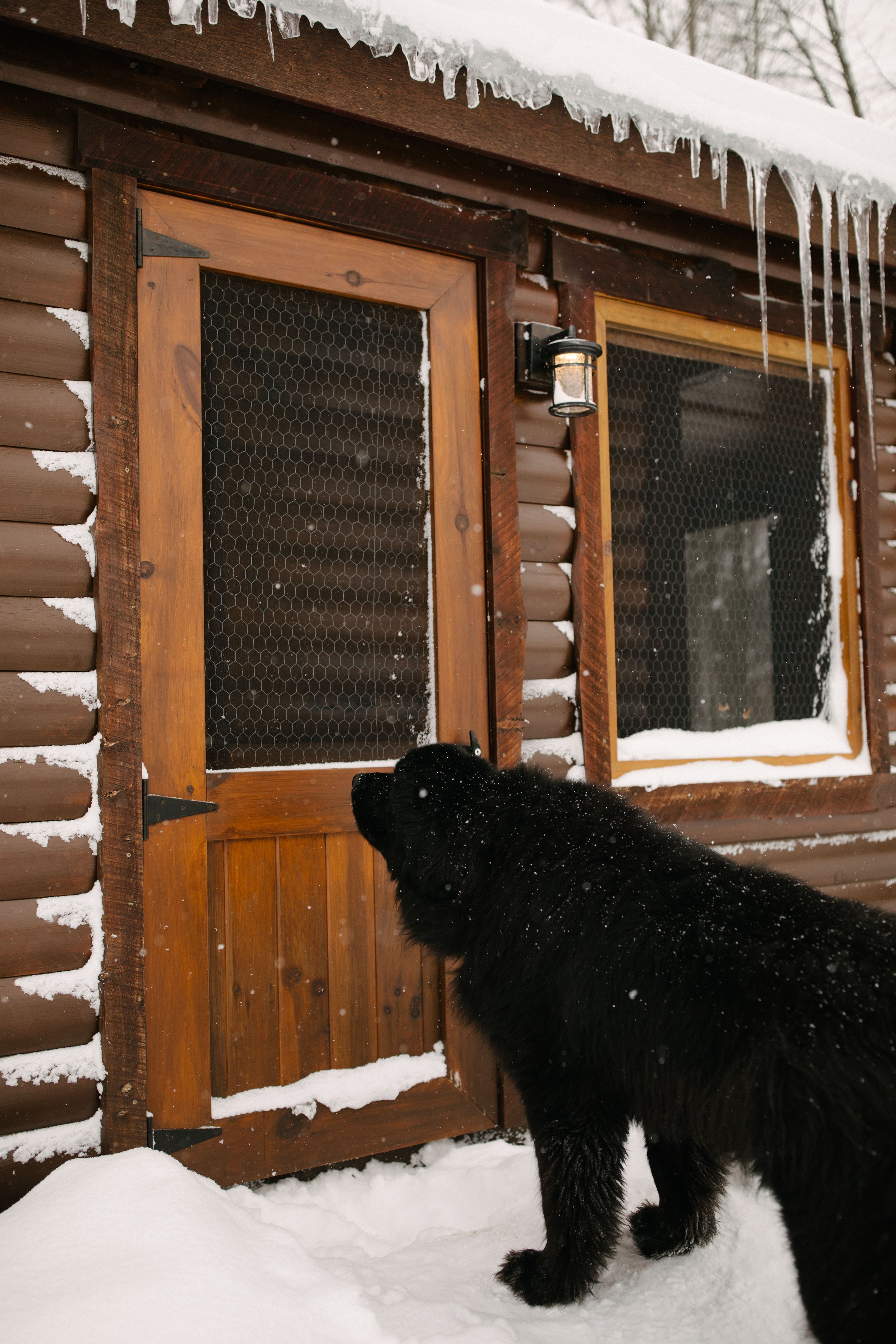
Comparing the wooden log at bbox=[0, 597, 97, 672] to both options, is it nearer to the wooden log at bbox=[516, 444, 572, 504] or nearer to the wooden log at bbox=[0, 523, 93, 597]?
the wooden log at bbox=[0, 523, 93, 597]

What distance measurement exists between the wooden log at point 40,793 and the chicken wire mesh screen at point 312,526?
38cm

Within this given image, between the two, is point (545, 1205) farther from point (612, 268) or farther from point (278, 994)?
point (612, 268)

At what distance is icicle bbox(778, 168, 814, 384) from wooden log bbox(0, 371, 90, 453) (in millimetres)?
2841

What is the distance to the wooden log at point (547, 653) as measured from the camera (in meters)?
3.23

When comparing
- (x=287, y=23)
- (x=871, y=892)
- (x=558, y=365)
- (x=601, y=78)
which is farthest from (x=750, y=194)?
(x=871, y=892)

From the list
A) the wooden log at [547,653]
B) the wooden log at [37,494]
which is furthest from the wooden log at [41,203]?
the wooden log at [547,653]

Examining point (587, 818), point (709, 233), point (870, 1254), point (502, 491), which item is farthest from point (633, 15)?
point (870, 1254)

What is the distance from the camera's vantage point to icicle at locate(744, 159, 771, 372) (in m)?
3.45

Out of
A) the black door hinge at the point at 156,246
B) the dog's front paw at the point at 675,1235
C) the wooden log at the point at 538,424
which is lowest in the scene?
the dog's front paw at the point at 675,1235

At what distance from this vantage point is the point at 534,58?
111 inches

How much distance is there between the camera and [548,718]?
10.7 feet

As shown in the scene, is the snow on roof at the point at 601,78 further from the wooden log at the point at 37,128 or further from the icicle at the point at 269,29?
the wooden log at the point at 37,128

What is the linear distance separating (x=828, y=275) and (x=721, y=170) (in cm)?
72

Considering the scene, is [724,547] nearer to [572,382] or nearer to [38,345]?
[572,382]
